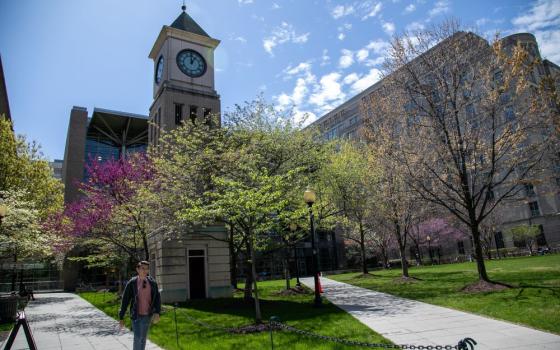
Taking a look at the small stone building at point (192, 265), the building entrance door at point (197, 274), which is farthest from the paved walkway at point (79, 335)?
the building entrance door at point (197, 274)

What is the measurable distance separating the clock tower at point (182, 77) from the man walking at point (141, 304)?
20.1m

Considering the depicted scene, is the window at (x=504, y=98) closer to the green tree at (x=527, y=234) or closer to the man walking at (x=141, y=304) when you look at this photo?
the man walking at (x=141, y=304)

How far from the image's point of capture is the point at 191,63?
100 ft

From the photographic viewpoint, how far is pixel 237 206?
1200 centimetres

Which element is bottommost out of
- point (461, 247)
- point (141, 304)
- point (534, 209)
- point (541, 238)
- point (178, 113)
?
point (141, 304)

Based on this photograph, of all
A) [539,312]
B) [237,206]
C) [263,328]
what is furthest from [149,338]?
[539,312]

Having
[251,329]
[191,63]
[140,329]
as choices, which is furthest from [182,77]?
[140,329]

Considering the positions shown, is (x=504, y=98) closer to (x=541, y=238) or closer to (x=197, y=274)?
(x=197, y=274)

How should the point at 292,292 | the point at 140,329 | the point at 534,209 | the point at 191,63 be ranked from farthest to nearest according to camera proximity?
Answer: 1. the point at 534,209
2. the point at 191,63
3. the point at 292,292
4. the point at 140,329

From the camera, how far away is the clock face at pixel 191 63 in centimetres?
2994

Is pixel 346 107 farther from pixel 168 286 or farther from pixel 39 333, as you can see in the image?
pixel 39 333

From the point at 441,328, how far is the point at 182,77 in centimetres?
2564

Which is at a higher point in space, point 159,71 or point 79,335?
point 159,71

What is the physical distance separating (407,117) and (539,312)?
40.6ft
